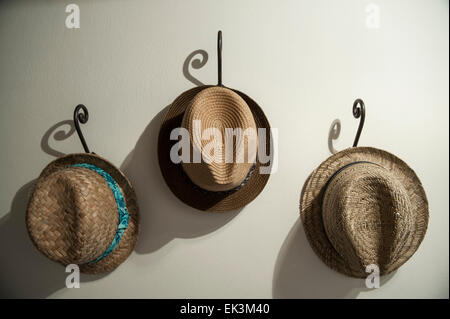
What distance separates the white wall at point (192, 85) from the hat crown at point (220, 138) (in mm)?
233

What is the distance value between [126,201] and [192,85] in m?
0.53

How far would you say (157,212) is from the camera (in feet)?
3.15

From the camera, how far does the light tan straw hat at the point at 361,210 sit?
69cm

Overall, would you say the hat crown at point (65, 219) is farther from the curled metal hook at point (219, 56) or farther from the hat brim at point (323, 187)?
the hat brim at point (323, 187)

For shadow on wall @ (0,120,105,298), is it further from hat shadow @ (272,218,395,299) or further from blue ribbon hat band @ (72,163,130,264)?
hat shadow @ (272,218,395,299)

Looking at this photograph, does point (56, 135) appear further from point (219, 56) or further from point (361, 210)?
point (361, 210)

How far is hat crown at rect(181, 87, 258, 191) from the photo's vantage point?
0.69 m

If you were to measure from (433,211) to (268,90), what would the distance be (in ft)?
2.88

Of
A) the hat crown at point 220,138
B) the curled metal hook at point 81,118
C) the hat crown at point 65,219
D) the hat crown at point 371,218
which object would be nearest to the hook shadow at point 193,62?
the hat crown at point 220,138

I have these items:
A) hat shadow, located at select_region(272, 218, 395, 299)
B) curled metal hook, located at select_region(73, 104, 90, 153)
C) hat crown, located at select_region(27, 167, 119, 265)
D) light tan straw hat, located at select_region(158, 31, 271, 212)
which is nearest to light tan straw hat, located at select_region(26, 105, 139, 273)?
hat crown, located at select_region(27, 167, 119, 265)

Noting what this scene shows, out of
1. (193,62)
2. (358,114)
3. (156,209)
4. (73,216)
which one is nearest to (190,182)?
(156,209)
